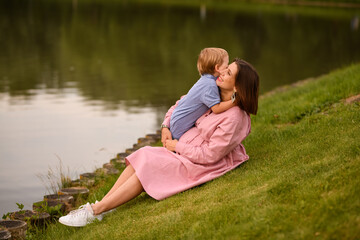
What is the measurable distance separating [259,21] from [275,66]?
18.4 m

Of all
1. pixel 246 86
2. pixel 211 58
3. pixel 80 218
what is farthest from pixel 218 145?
pixel 80 218

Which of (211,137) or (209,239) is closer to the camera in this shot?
(209,239)

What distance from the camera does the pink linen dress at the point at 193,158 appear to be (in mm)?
5079

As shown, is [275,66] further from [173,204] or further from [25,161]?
[173,204]

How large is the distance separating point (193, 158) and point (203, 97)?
65cm

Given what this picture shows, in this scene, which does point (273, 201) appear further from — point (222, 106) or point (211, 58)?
point (211, 58)

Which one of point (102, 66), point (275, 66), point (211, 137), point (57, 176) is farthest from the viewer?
point (275, 66)

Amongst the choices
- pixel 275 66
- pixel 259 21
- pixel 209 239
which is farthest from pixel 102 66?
pixel 259 21

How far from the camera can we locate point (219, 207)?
14.2 feet

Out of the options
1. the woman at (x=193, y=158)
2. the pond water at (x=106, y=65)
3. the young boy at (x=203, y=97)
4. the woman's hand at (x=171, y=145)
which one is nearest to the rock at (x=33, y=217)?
the woman at (x=193, y=158)

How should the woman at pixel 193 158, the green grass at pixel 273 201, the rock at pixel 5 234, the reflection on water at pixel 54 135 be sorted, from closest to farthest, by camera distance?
the green grass at pixel 273 201 → the rock at pixel 5 234 → the woman at pixel 193 158 → the reflection on water at pixel 54 135

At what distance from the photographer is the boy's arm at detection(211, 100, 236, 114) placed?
5.17 metres

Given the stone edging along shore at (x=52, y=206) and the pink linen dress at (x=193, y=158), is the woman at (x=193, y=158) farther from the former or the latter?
the stone edging along shore at (x=52, y=206)

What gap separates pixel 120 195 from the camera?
16.3 feet
